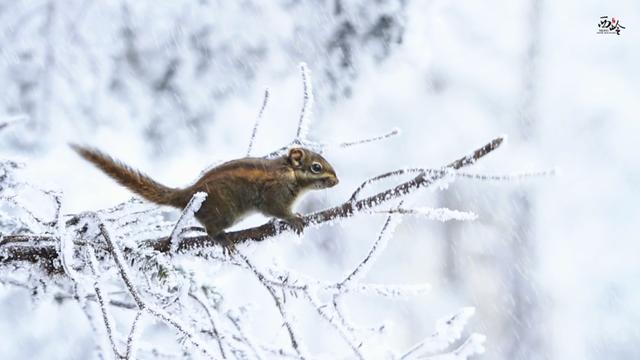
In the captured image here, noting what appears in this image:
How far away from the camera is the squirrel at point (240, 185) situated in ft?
6.64

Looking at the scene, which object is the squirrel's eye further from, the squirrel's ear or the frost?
the frost

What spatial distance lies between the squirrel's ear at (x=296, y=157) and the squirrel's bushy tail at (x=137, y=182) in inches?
14.8

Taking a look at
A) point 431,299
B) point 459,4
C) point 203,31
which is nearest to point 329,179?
point 203,31

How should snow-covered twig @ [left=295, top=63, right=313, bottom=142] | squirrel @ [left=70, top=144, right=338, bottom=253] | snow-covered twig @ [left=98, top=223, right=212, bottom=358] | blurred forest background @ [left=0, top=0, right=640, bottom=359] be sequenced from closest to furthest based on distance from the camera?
1. snow-covered twig @ [left=98, top=223, right=212, bottom=358]
2. snow-covered twig @ [left=295, top=63, right=313, bottom=142]
3. squirrel @ [left=70, top=144, right=338, bottom=253]
4. blurred forest background @ [left=0, top=0, right=640, bottom=359]

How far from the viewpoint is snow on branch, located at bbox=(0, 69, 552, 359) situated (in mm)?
1563

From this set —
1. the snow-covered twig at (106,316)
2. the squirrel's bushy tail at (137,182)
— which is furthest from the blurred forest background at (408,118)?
the snow-covered twig at (106,316)

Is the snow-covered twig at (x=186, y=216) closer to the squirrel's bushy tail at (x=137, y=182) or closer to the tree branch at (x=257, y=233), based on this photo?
the tree branch at (x=257, y=233)

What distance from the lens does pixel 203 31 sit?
629cm

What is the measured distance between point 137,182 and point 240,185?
0.83 ft

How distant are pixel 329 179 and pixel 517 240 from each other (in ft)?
20.7

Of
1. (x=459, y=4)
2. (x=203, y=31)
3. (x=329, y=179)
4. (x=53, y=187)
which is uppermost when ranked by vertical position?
(x=459, y=4)

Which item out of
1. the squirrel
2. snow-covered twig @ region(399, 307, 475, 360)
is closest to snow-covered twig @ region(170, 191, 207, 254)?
the squirrel

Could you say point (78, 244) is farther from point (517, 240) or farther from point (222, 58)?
point (517, 240)

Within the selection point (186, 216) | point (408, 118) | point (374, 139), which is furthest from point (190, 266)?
point (408, 118)
